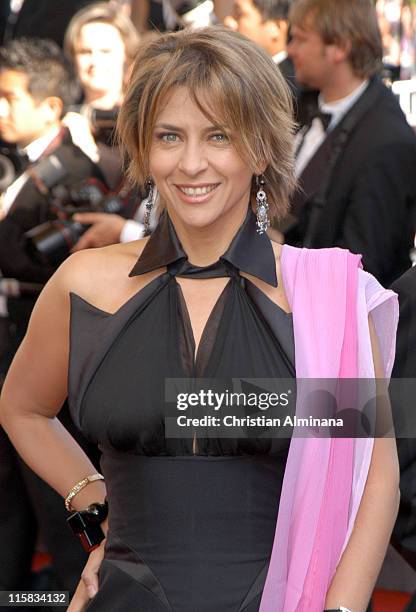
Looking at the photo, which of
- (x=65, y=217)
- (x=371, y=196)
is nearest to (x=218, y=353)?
(x=371, y=196)

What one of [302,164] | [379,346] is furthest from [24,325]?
[379,346]

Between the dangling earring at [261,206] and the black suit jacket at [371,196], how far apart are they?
128 cm

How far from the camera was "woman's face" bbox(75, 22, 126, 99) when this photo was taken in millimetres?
4215

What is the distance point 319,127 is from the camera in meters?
3.82

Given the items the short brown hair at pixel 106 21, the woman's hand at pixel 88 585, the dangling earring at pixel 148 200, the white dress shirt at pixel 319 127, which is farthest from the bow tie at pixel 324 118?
the woman's hand at pixel 88 585

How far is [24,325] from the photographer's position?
365cm

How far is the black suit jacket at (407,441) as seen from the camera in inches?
81.2

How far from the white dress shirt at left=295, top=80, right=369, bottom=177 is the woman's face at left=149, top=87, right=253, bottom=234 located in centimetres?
164

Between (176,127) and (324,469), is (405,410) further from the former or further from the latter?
(176,127)

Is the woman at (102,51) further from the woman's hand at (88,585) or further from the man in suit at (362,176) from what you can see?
the woman's hand at (88,585)

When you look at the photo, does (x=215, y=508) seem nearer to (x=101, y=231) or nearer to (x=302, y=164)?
(x=101, y=231)

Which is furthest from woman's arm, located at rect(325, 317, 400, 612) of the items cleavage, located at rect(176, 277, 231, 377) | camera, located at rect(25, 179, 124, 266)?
camera, located at rect(25, 179, 124, 266)

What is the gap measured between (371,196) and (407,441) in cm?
143

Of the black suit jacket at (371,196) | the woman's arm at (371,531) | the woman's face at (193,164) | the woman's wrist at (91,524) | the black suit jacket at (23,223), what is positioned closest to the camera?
the woman's arm at (371,531)
